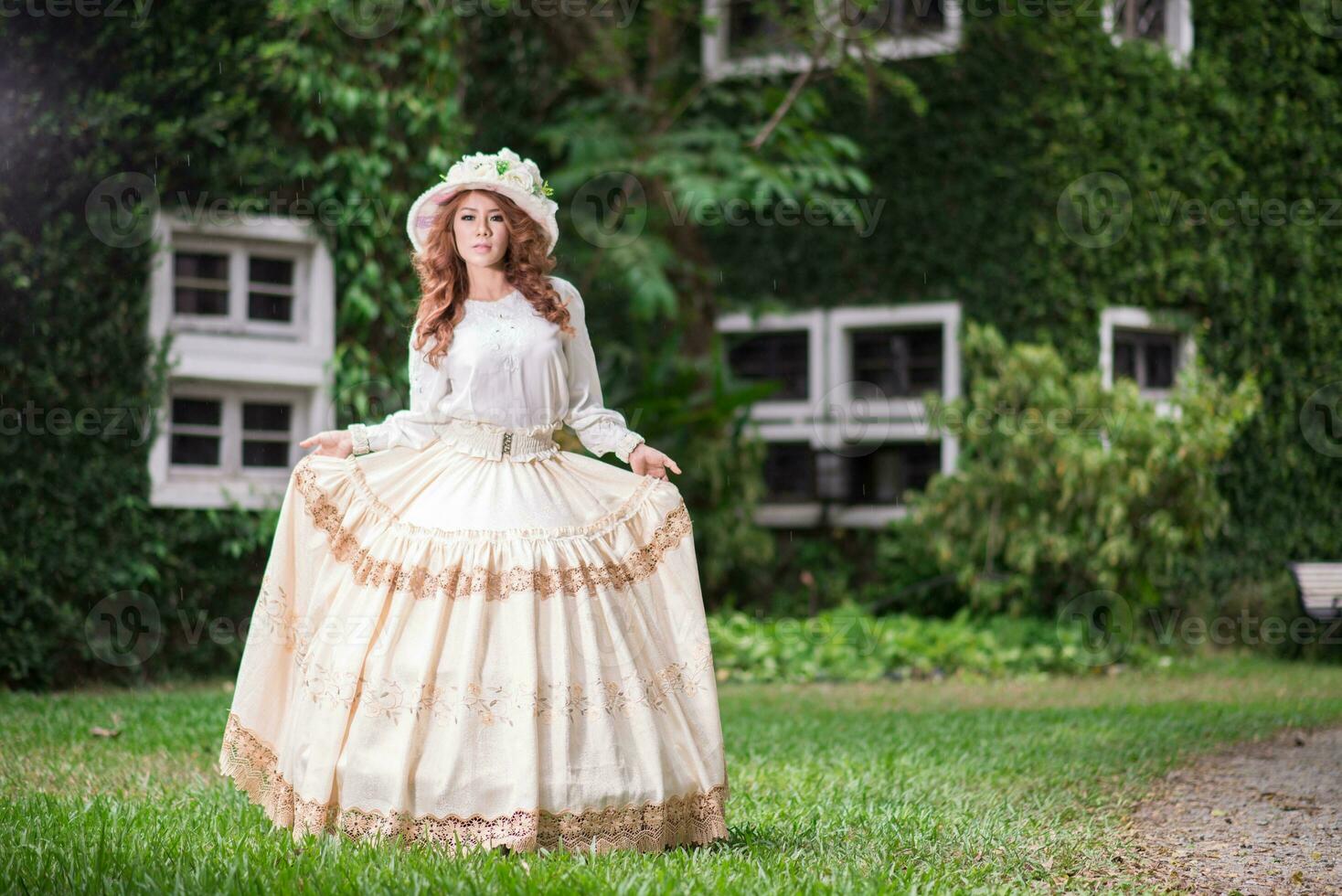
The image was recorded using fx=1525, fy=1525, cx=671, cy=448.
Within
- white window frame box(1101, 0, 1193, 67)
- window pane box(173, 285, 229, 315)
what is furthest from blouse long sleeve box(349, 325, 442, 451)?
white window frame box(1101, 0, 1193, 67)

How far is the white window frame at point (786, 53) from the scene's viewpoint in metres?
11.2

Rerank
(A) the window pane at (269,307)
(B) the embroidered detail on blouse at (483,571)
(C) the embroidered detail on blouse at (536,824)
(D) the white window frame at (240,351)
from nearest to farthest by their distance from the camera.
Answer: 1. (C) the embroidered detail on blouse at (536,824)
2. (B) the embroidered detail on blouse at (483,571)
3. (D) the white window frame at (240,351)
4. (A) the window pane at (269,307)

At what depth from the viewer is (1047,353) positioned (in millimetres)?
10219

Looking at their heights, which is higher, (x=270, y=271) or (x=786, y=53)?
(x=786, y=53)

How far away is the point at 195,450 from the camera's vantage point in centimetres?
891

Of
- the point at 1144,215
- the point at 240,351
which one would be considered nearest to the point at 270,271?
the point at 240,351

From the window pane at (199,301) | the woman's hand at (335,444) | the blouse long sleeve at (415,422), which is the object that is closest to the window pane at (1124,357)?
the window pane at (199,301)

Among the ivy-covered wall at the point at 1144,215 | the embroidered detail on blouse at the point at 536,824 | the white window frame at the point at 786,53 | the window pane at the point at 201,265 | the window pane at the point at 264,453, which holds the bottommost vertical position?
the embroidered detail on blouse at the point at 536,824

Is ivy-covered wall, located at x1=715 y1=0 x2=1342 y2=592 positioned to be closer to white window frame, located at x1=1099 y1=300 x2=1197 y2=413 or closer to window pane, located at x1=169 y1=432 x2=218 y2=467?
white window frame, located at x1=1099 y1=300 x2=1197 y2=413

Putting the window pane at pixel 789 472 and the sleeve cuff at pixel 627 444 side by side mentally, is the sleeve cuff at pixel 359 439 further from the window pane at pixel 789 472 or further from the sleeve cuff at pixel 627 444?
the window pane at pixel 789 472

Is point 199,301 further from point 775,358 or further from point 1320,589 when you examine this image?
point 1320,589

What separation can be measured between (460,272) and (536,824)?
1669 mm

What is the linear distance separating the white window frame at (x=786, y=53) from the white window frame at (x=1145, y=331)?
7.51 feet

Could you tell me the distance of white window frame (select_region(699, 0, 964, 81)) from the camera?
11203mm
